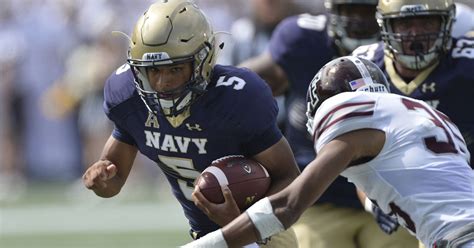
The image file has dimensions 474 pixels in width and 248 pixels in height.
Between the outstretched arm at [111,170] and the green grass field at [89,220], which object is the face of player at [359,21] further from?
the green grass field at [89,220]

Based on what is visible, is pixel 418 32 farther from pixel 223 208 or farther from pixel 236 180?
pixel 223 208

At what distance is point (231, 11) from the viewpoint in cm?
1088

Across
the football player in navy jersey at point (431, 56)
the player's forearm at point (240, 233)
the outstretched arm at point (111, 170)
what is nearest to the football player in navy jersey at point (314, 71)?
the football player in navy jersey at point (431, 56)

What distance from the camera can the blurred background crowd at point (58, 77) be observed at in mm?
10617

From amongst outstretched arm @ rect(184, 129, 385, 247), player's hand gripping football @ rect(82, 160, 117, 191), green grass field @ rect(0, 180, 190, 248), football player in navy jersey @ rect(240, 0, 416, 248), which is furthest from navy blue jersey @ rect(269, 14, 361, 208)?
green grass field @ rect(0, 180, 190, 248)

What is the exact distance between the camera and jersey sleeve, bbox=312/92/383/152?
11.3 feet

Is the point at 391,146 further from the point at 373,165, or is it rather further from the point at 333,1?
the point at 333,1

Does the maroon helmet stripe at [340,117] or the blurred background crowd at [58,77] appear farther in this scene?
the blurred background crowd at [58,77]

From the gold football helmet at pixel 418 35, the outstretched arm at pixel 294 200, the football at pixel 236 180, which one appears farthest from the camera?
the gold football helmet at pixel 418 35

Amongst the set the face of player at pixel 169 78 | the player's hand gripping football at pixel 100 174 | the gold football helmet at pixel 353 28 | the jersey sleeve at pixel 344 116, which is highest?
the face of player at pixel 169 78

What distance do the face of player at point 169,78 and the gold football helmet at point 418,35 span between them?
1.05 m

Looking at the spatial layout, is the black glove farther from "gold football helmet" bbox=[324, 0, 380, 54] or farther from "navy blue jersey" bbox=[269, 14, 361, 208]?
"gold football helmet" bbox=[324, 0, 380, 54]

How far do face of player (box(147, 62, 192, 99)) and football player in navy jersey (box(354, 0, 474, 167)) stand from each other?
107 cm

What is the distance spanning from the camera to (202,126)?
4059mm
